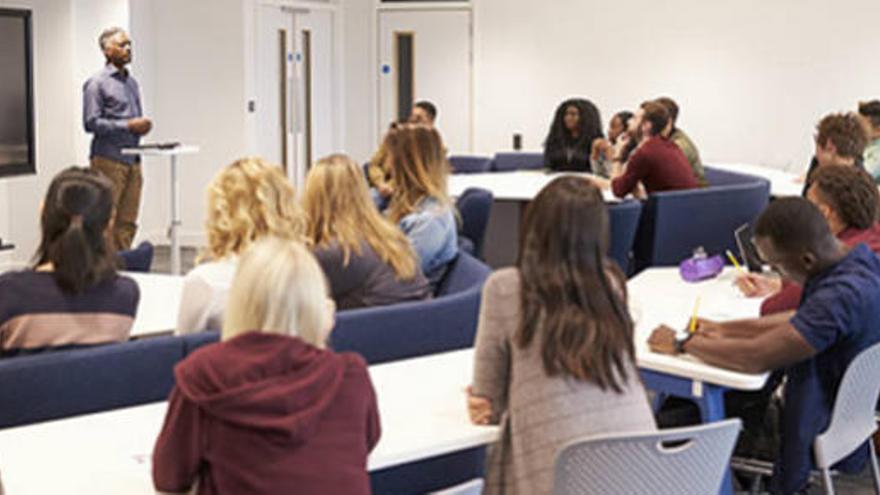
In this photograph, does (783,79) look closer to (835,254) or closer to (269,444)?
(835,254)

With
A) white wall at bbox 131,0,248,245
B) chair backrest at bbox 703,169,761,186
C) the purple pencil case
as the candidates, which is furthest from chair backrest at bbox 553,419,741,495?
white wall at bbox 131,0,248,245

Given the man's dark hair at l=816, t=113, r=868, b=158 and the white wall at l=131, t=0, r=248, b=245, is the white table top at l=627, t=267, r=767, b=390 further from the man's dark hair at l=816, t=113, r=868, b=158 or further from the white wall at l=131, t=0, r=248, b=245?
the white wall at l=131, t=0, r=248, b=245

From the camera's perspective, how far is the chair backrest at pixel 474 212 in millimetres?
6895

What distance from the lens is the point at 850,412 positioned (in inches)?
144

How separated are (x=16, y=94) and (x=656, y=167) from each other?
4527 millimetres

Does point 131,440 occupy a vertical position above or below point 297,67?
below

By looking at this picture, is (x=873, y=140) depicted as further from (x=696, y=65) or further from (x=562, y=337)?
(x=562, y=337)

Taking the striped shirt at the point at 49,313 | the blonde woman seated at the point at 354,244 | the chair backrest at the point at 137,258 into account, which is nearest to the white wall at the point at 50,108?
the chair backrest at the point at 137,258

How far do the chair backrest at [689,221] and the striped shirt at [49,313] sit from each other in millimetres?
4502

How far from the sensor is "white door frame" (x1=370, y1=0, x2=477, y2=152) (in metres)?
12.7

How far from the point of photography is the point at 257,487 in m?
2.38

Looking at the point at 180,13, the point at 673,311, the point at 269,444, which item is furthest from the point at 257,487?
the point at 180,13

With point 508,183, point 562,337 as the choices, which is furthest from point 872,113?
point 562,337

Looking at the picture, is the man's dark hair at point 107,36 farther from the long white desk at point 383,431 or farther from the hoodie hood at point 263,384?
the hoodie hood at point 263,384
